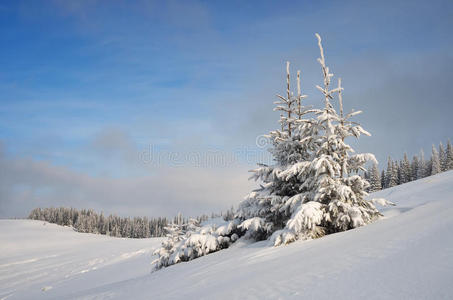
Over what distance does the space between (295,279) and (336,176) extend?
6185mm

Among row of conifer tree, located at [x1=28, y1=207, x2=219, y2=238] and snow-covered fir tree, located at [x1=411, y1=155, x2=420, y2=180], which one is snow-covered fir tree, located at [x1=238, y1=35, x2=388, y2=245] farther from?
row of conifer tree, located at [x1=28, y1=207, x2=219, y2=238]

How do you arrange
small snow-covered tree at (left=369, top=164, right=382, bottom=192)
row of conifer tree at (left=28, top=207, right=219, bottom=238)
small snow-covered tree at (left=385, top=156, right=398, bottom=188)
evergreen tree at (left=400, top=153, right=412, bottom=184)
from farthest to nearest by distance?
1. row of conifer tree at (left=28, top=207, right=219, bottom=238)
2. evergreen tree at (left=400, top=153, right=412, bottom=184)
3. small snow-covered tree at (left=385, top=156, right=398, bottom=188)
4. small snow-covered tree at (left=369, top=164, right=382, bottom=192)

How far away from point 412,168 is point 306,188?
6925cm

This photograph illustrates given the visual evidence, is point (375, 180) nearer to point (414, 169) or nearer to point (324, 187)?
point (414, 169)

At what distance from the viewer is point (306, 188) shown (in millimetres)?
12336

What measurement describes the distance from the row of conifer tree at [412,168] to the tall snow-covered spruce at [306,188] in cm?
5294

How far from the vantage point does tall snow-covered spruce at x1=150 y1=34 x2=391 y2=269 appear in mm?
10133

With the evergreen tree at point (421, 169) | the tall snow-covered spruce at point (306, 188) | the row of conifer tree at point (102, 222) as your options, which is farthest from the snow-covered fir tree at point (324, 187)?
the row of conifer tree at point (102, 222)

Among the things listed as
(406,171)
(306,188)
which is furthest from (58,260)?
(406,171)

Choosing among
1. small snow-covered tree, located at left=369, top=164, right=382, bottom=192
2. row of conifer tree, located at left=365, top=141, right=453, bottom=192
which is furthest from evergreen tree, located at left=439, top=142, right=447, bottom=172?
small snow-covered tree, located at left=369, top=164, right=382, bottom=192

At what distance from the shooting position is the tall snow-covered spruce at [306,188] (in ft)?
33.2

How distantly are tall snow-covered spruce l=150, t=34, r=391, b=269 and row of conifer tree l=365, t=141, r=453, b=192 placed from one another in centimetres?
5294

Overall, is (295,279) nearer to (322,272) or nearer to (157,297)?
(322,272)

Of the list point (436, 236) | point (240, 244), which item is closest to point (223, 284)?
point (436, 236)
